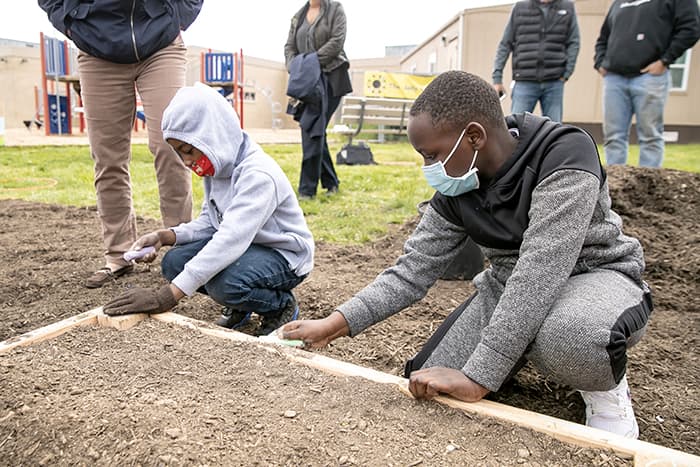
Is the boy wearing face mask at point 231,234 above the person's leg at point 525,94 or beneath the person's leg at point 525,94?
beneath

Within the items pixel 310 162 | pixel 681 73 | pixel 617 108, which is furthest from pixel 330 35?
pixel 681 73

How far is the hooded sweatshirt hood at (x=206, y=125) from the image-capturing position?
7.75ft

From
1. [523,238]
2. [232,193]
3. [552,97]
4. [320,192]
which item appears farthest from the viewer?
[320,192]

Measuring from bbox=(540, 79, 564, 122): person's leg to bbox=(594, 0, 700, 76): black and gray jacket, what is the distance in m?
0.70

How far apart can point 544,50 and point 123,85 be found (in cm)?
407

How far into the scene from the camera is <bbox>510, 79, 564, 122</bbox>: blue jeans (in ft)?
19.0

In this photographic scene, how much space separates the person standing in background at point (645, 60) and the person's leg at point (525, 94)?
710mm

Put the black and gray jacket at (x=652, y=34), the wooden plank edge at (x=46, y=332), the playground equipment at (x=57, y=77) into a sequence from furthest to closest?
the playground equipment at (x=57, y=77) → the black and gray jacket at (x=652, y=34) → the wooden plank edge at (x=46, y=332)

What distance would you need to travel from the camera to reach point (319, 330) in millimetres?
1929

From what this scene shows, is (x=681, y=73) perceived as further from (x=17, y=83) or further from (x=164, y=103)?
(x=17, y=83)

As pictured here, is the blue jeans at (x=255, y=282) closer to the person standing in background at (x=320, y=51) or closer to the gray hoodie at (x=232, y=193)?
the gray hoodie at (x=232, y=193)

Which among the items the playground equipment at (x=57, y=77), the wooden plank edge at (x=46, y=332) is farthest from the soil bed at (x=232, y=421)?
the playground equipment at (x=57, y=77)

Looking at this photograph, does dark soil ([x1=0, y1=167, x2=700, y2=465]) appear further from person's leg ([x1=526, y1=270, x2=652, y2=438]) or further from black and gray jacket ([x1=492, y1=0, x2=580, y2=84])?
black and gray jacket ([x1=492, y1=0, x2=580, y2=84])

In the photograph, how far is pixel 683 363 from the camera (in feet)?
7.81
